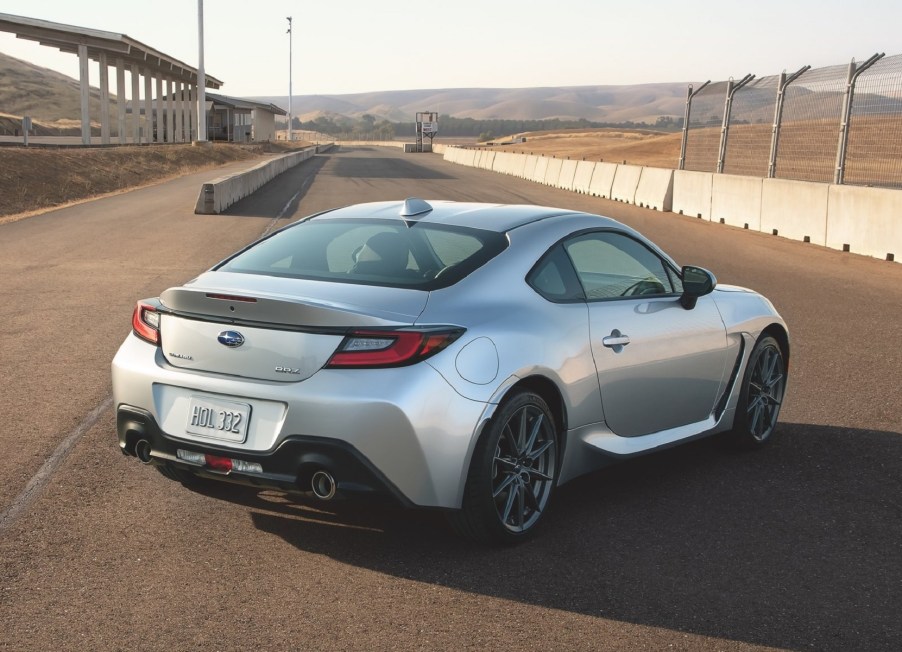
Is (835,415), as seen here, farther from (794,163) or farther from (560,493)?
(794,163)

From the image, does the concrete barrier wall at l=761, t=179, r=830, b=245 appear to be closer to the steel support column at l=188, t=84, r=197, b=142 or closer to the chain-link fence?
the chain-link fence

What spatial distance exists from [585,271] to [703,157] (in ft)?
76.0

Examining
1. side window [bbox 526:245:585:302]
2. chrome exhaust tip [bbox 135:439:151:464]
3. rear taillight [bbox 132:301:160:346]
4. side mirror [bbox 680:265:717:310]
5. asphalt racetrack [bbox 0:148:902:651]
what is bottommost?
asphalt racetrack [bbox 0:148:902:651]

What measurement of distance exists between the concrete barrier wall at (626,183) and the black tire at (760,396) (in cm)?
2480

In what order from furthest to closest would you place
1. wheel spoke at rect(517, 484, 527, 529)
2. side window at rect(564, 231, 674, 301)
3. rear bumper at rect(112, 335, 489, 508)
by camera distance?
1. side window at rect(564, 231, 674, 301)
2. wheel spoke at rect(517, 484, 527, 529)
3. rear bumper at rect(112, 335, 489, 508)

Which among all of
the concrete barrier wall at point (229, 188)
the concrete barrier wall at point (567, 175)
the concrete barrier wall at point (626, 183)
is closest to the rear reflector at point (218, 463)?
the concrete barrier wall at point (229, 188)

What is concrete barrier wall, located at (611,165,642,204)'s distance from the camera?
1241 inches

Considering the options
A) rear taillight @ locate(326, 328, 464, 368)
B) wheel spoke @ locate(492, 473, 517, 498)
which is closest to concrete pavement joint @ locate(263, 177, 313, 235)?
wheel spoke @ locate(492, 473, 517, 498)

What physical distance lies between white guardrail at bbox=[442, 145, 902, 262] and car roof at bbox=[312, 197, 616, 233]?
13.0 meters

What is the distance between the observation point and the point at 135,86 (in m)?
73.3

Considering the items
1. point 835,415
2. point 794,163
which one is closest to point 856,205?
point 794,163

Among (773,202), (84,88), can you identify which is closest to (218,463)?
(773,202)

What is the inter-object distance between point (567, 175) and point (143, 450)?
35971 mm

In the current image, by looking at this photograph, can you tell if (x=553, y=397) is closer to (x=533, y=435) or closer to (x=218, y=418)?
(x=533, y=435)
